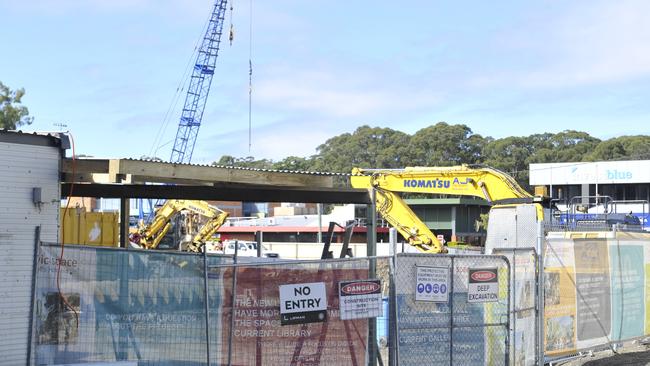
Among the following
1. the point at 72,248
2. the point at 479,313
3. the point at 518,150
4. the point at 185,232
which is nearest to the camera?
the point at 72,248

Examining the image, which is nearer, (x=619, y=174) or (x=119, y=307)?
(x=119, y=307)

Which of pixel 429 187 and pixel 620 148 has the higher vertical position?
pixel 620 148

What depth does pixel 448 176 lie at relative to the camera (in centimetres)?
1984

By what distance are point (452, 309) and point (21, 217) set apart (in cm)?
592

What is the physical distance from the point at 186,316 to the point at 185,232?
27.6m

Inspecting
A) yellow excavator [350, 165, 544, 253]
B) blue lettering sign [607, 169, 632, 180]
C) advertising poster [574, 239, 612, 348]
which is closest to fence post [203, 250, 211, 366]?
A: advertising poster [574, 239, 612, 348]

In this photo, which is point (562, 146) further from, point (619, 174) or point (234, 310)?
point (234, 310)

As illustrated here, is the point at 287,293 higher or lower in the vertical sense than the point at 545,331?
higher

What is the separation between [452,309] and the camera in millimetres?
9484

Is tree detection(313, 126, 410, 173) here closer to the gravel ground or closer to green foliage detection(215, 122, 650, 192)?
green foliage detection(215, 122, 650, 192)

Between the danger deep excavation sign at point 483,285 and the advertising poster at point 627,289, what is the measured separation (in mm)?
3855

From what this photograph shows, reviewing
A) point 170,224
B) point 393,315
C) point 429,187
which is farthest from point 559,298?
point 170,224

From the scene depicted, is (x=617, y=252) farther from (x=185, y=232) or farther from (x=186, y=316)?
(x=185, y=232)

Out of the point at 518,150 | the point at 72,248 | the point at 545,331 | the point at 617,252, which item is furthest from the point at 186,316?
the point at 518,150
